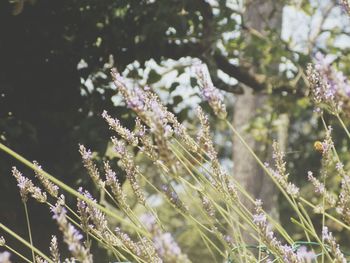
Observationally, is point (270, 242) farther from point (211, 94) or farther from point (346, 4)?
point (346, 4)

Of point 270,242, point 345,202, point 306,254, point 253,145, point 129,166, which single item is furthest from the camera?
point 253,145

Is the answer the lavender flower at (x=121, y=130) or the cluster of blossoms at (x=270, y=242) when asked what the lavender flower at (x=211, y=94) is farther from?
the lavender flower at (x=121, y=130)

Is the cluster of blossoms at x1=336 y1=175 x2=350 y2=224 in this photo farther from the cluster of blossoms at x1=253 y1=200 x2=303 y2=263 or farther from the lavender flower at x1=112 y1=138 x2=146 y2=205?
the lavender flower at x1=112 y1=138 x2=146 y2=205

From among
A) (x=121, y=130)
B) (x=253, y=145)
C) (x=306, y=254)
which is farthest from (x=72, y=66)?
(x=253, y=145)

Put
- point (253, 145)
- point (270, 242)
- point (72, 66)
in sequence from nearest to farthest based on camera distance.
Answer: point (270, 242) < point (72, 66) < point (253, 145)

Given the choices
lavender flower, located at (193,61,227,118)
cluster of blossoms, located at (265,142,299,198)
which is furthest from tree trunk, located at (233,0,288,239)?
lavender flower, located at (193,61,227,118)

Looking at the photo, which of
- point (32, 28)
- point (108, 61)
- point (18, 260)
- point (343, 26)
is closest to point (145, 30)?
point (108, 61)

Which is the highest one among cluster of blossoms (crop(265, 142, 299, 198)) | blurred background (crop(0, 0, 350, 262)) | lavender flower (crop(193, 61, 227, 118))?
lavender flower (crop(193, 61, 227, 118))

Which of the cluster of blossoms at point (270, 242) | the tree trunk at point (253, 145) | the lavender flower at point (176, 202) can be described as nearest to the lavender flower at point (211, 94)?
the cluster of blossoms at point (270, 242)

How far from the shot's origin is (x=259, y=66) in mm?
4535

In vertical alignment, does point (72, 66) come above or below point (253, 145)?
above

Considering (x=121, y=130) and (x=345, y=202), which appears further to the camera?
(x=121, y=130)

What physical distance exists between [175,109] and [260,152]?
7.68 feet

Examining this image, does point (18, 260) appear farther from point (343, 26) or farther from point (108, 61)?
point (343, 26)
